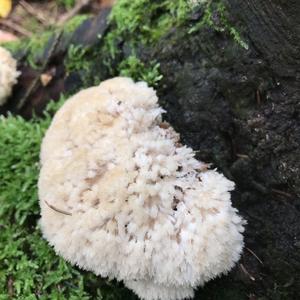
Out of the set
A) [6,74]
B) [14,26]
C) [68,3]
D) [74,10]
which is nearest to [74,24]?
[6,74]

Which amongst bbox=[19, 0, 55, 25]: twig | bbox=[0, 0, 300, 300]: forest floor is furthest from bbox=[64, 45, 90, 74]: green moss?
bbox=[19, 0, 55, 25]: twig

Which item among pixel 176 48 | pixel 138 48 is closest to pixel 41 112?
pixel 138 48

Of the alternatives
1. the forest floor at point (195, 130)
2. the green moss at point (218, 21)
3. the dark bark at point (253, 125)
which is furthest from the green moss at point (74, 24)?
the green moss at point (218, 21)

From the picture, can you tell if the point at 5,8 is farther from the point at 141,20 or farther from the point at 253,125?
the point at 253,125

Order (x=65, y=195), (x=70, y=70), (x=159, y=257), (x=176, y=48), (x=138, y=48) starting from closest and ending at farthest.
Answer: (x=159, y=257)
(x=65, y=195)
(x=176, y=48)
(x=138, y=48)
(x=70, y=70)

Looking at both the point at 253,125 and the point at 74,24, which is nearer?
the point at 253,125

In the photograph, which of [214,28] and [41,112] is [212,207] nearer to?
[214,28]
